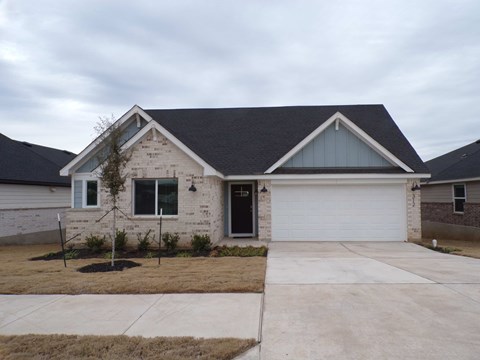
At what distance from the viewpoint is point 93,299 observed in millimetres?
6543

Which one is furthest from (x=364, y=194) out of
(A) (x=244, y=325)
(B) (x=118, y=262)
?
(A) (x=244, y=325)

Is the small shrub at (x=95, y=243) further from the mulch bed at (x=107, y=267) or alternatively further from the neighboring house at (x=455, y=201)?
the neighboring house at (x=455, y=201)

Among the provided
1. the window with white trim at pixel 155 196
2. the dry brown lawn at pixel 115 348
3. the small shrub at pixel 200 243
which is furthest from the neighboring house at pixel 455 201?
the dry brown lawn at pixel 115 348

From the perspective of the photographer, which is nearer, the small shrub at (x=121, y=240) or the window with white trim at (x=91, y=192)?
the small shrub at (x=121, y=240)

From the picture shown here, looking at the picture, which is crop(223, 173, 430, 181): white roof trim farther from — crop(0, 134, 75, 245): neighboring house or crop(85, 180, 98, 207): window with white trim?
crop(0, 134, 75, 245): neighboring house

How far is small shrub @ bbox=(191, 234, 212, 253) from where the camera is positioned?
12219 millimetres

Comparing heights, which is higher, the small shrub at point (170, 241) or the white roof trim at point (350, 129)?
the white roof trim at point (350, 129)

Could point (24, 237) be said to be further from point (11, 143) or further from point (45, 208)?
point (11, 143)

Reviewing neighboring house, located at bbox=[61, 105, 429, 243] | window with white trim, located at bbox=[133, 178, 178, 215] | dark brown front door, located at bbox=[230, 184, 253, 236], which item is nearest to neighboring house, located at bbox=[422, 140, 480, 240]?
neighboring house, located at bbox=[61, 105, 429, 243]

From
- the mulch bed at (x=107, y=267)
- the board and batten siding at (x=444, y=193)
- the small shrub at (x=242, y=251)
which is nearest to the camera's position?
the mulch bed at (x=107, y=267)

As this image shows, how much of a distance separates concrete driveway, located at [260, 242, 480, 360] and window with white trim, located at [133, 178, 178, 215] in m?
4.78

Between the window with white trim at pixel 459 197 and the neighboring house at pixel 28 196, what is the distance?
21442mm

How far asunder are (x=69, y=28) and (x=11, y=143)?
35.9 ft

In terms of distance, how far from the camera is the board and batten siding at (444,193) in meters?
17.4
